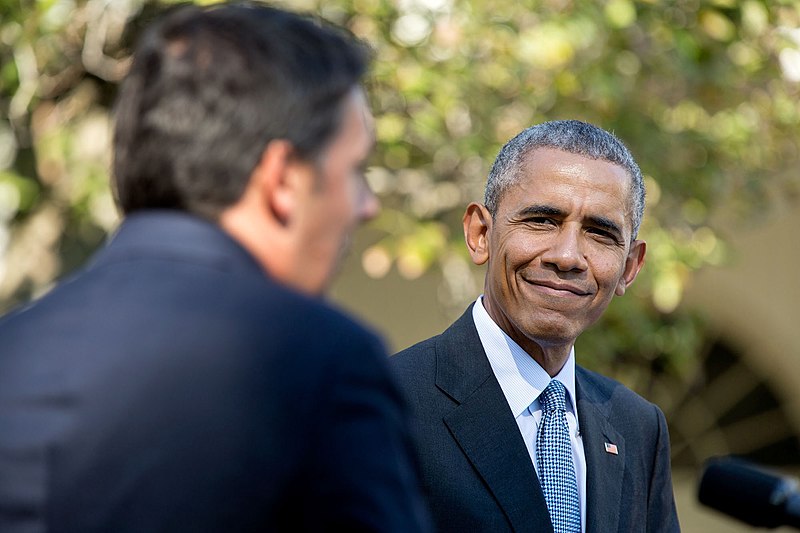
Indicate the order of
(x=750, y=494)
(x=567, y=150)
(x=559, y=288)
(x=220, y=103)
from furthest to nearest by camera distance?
1. (x=567, y=150)
2. (x=559, y=288)
3. (x=750, y=494)
4. (x=220, y=103)

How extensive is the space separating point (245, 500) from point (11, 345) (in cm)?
35

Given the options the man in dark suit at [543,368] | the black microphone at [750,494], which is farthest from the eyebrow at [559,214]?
the black microphone at [750,494]

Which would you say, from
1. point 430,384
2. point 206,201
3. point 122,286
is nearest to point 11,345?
point 122,286

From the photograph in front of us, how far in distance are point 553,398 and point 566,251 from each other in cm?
35

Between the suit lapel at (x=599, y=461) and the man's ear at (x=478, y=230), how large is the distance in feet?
1.30

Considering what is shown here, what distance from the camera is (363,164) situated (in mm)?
1496

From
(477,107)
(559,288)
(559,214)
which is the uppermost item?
(477,107)

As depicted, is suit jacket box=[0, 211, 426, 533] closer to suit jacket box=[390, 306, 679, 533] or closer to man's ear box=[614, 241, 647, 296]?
suit jacket box=[390, 306, 679, 533]

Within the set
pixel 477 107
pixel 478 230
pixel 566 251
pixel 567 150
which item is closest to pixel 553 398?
pixel 566 251

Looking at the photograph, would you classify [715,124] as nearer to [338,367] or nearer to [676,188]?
[676,188]

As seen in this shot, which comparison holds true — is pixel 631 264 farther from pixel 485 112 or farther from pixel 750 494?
pixel 485 112

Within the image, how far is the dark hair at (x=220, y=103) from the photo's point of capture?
1.37 meters

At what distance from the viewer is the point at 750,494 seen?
7.45 ft

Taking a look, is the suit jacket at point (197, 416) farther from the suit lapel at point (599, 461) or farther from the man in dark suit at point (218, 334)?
the suit lapel at point (599, 461)
